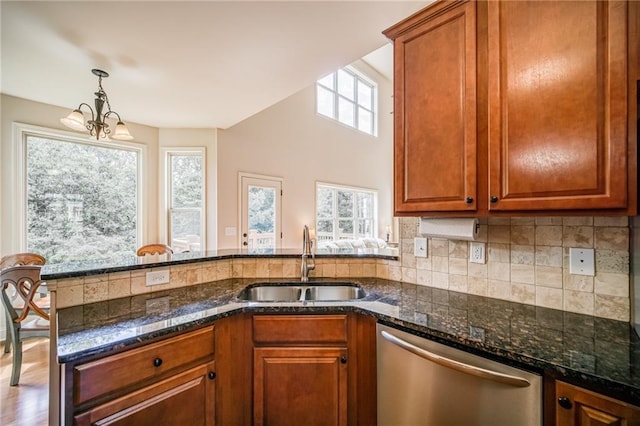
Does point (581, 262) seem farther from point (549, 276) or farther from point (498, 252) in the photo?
point (498, 252)

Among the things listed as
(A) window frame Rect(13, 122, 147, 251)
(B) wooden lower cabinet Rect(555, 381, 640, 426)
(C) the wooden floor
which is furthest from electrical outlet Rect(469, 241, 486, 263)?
(A) window frame Rect(13, 122, 147, 251)

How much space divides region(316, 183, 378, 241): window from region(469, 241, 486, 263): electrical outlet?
4.42 meters

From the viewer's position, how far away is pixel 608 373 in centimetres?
80

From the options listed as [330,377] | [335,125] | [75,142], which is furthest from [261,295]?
[335,125]

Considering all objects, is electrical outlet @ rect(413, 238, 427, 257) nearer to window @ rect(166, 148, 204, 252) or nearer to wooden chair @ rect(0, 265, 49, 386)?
wooden chair @ rect(0, 265, 49, 386)

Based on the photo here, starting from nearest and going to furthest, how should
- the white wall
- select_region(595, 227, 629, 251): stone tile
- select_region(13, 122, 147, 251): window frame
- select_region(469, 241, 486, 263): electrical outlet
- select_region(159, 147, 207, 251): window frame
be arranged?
select_region(595, 227, 629, 251): stone tile < select_region(469, 241, 486, 263): electrical outlet < select_region(13, 122, 147, 251): window frame < select_region(159, 147, 207, 251): window frame < the white wall

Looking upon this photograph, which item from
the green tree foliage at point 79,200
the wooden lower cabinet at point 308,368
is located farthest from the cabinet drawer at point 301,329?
the green tree foliage at point 79,200

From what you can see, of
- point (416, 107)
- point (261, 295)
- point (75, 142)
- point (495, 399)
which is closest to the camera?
point (495, 399)

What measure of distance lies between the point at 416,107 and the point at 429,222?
23.8 inches

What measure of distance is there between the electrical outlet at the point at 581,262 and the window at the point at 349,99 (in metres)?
5.38

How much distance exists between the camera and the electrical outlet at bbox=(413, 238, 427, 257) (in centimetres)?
177

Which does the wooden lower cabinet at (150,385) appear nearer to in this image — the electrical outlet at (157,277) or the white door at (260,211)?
the electrical outlet at (157,277)

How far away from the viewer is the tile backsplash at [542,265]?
1.19m

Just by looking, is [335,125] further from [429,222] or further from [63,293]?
[63,293]
